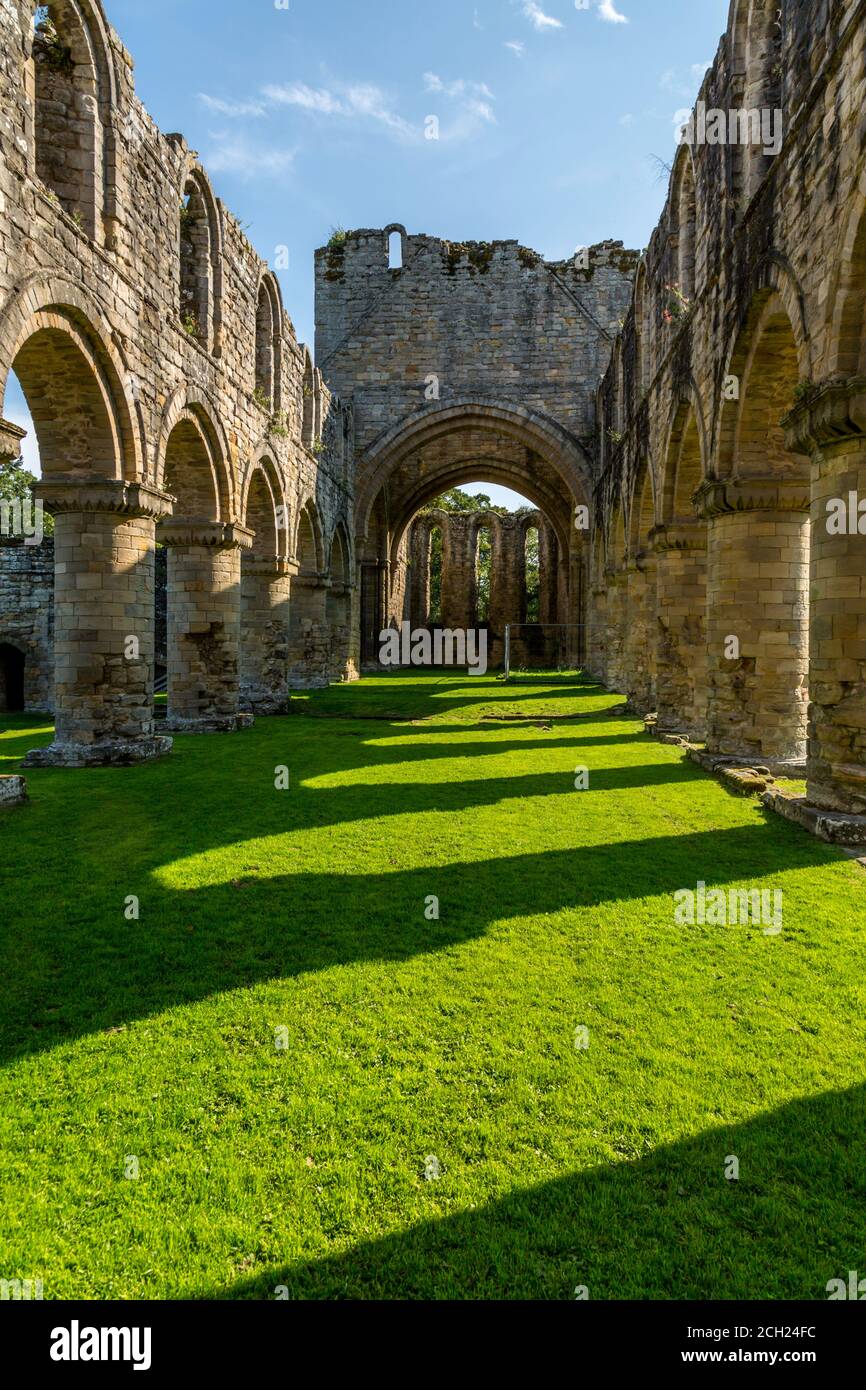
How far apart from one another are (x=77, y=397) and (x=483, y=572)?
45.4 metres

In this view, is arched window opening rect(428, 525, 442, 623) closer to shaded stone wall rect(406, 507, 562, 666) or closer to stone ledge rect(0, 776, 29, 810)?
shaded stone wall rect(406, 507, 562, 666)

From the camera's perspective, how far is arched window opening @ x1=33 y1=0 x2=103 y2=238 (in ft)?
27.8

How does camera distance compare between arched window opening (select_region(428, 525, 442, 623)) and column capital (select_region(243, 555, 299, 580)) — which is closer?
column capital (select_region(243, 555, 299, 580))

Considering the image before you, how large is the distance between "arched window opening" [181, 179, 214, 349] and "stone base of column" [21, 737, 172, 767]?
6512mm

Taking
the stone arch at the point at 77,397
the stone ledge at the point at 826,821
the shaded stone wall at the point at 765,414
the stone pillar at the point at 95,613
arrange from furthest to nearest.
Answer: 1. the stone pillar at the point at 95,613
2. the stone arch at the point at 77,397
3. the shaded stone wall at the point at 765,414
4. the stone ledge at the point at 826,821

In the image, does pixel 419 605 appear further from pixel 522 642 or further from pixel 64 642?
pixel 64 642

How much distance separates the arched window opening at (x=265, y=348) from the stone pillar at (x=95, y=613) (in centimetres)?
700

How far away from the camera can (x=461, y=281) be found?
25.9 meters

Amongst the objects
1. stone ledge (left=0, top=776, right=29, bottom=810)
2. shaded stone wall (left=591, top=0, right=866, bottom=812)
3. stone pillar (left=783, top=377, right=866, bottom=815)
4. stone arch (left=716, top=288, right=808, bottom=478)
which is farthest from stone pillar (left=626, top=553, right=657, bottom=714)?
stone ledge (left=0, top=776, right=29, bottom=810)

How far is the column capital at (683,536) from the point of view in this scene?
478 inches

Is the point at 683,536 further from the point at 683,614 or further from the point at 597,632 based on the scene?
the point at 597,632

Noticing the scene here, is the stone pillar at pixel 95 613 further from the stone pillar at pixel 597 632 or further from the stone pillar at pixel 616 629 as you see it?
the stone pillar at pixel 597 632

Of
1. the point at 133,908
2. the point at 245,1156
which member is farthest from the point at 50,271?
the point at 245,1156

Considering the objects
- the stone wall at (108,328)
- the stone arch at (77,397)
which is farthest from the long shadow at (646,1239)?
the stone arch at (77,397)
